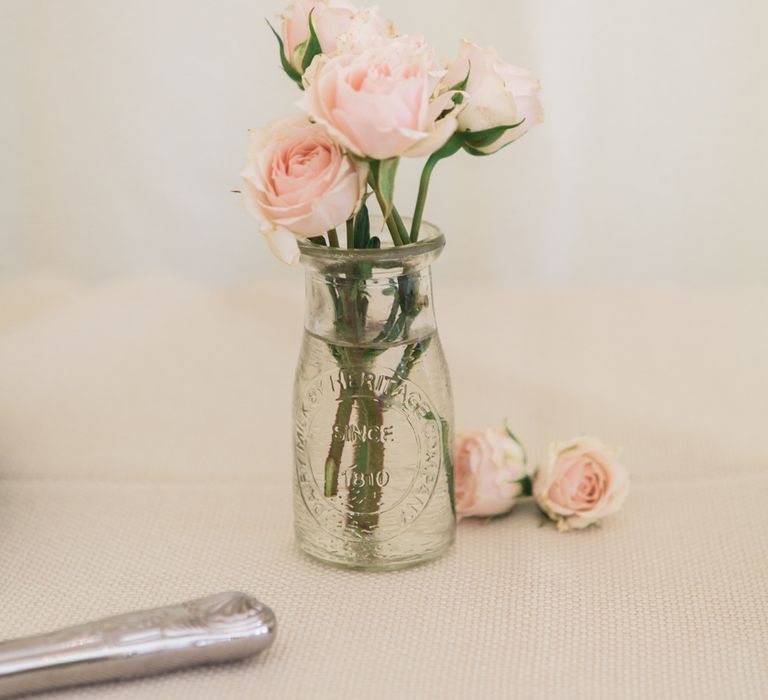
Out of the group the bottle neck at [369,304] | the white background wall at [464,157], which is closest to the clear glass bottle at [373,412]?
the bottle neck at [369,304]

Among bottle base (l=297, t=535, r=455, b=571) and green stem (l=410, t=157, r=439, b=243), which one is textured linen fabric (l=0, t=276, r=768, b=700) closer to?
bottle base (l=297, t=535, r=455, b=571)

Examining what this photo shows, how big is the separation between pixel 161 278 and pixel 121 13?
10.9 inches

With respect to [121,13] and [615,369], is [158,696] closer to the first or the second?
[615,369]

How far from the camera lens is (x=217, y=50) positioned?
4.04 feet

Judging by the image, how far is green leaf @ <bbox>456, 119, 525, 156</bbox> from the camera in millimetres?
605

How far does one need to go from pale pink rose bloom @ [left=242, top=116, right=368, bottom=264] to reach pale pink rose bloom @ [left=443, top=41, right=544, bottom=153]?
0.23ft

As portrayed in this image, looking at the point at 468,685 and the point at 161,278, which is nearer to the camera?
the point at 468,685

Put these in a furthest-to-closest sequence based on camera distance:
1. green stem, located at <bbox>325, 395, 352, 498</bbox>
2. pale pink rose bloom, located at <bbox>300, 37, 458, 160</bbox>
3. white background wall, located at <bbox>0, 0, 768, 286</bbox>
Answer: white background wall, located at <bbox>0, 0, 768, 286</bbox>, green stem, located at <bbox>325, 395, 352, 498</bbox>, pale pink rose bloom, located at <bbox>300, 37, 458, 160</bbox>

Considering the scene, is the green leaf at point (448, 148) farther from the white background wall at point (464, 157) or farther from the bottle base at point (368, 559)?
the white background wall at point (464, 157)

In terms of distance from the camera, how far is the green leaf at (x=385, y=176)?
583 mm

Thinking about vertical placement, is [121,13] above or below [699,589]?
above

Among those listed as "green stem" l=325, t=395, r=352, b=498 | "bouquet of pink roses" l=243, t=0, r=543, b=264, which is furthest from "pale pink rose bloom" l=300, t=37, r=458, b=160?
"green stem" l=325, t=395, r=352, b=498

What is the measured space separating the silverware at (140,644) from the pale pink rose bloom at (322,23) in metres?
0.29

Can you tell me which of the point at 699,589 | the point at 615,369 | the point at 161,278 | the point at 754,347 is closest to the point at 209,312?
the point at 161,278
